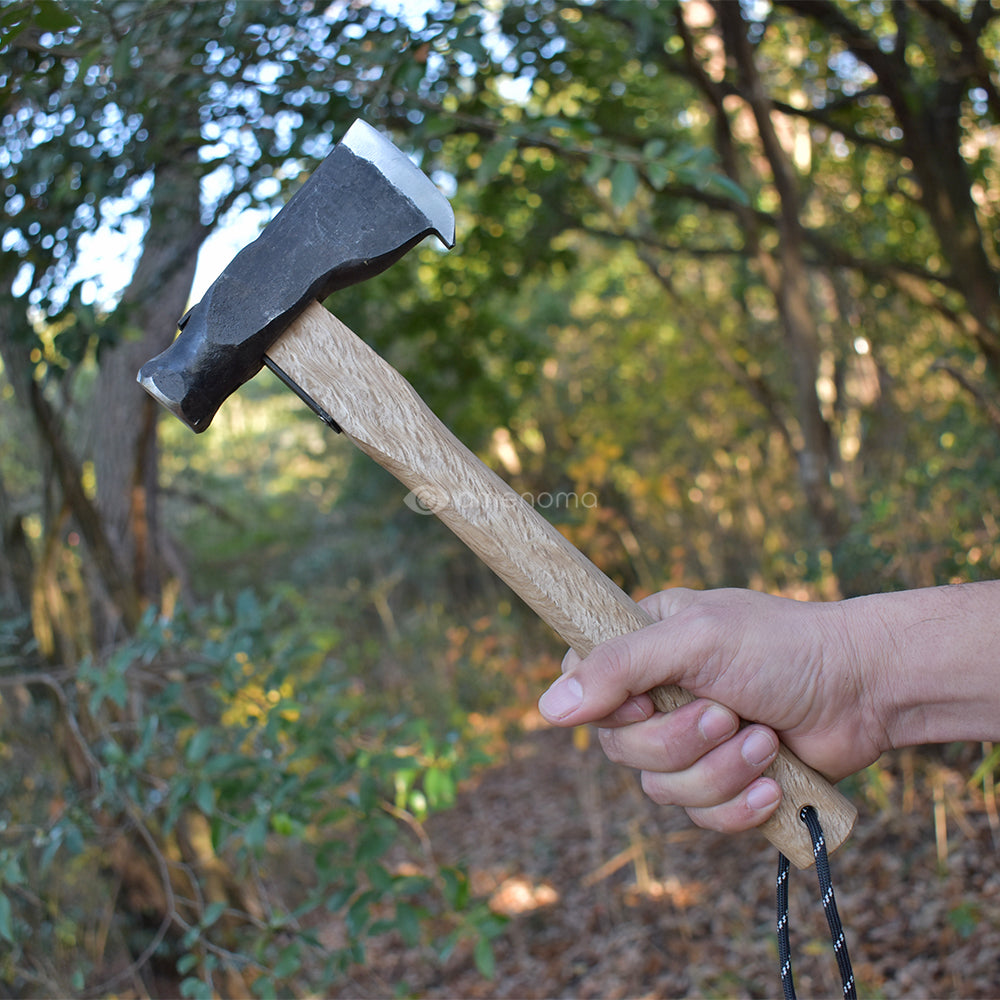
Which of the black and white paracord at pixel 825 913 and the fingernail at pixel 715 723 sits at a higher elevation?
the fingernail at pixel 715 723

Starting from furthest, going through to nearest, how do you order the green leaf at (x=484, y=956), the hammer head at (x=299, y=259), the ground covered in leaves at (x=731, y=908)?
the ground covered in leaves at (x=731, y=908)
the green leaf at (x=484, y=956)
the hammer head at (x=299, y=259)

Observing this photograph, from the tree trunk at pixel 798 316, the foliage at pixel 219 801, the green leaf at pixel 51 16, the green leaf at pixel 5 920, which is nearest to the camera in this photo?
the green leaf at pixel 51 16

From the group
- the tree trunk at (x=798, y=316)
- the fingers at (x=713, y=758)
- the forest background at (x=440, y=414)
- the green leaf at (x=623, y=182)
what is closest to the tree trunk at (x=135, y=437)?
the forest background at (x=440, y=414)

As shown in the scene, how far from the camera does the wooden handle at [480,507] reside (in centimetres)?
130

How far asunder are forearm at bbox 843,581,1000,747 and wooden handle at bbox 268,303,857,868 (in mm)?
193

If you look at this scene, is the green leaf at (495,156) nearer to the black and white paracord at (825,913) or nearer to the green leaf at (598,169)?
the green leaf at (598,169)

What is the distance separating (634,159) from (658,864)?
3.31 meters

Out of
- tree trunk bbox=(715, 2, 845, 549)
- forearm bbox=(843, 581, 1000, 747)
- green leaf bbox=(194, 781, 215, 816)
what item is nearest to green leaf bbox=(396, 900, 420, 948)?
green leaf bbox=(194, 781, 215, 816)

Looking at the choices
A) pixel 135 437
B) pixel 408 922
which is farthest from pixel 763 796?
pixel 135 437

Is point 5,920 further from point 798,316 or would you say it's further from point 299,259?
point 798,316

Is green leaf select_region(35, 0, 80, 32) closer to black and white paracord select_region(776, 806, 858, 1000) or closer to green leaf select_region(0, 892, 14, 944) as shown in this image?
green leaf select_region(0, 892, 14, 944)

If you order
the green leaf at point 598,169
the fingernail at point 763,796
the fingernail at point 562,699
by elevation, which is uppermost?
the green leaf at point 598,169

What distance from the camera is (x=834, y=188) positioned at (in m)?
8.19

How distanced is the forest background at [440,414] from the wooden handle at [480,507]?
0.77 meters
